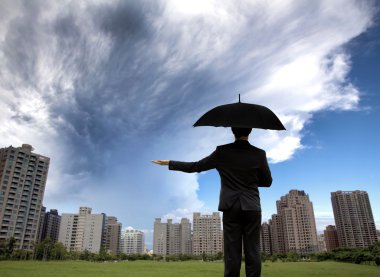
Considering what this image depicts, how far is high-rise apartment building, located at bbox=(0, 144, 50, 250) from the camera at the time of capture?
73.7 metres

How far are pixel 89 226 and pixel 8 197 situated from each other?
5212cm

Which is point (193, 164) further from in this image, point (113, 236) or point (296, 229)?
point (113, 236)

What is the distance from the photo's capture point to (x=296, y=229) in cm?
10594

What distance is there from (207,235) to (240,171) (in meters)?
132

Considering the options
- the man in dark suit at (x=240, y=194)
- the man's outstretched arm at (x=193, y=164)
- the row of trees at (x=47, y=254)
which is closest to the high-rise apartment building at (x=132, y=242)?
the row of trees at (x=47, y=254)

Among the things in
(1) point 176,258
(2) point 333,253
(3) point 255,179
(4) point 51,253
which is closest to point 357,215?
(2) point 333,253

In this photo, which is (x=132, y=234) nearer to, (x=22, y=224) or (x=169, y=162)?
(x=22, y=224)

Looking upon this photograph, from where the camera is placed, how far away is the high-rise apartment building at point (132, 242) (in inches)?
6934

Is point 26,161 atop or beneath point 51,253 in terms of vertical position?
atop

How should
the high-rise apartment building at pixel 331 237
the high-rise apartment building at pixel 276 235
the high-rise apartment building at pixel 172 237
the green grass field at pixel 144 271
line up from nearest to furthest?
the green grass field at pixel 144 271, the high-rise apartment building at pixel 331 237, the high-rise apartment building at pixel 276 235, the high-rise apartment building at pixel 172 237

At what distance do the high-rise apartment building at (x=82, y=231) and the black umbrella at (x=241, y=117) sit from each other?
128026 millimetres

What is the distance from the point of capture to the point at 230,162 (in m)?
3.19

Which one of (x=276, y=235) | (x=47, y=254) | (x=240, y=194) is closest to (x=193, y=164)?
(x=240, y=194)

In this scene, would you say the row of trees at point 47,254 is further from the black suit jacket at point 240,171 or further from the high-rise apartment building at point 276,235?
the black suit jacket at point 240,171
